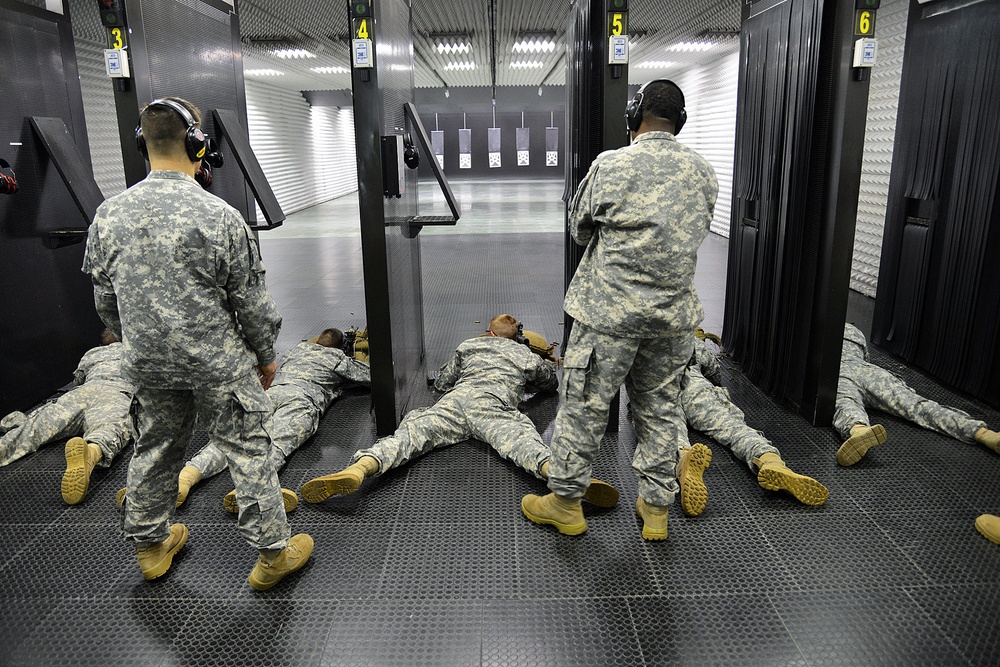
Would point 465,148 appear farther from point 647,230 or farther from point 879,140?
point 647,230

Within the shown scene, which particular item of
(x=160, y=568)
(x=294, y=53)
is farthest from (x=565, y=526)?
(x=294, y=53)

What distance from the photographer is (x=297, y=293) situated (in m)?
7.60

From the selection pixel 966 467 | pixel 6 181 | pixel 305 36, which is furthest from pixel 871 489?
pixel 305 36

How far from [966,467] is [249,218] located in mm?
4657

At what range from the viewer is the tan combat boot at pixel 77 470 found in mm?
2984

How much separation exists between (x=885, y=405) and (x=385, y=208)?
2.99 m

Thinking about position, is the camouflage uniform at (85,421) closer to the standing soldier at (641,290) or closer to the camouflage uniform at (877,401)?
the standing soldier at (641,290)

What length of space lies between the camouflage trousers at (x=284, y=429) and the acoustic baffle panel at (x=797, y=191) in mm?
2823

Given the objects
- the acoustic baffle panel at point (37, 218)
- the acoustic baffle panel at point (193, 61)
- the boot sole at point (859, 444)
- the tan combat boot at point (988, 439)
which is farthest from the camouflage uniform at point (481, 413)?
the acoustic baffle panel at point (37, 218)

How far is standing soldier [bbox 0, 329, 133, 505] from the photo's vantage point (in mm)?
3242

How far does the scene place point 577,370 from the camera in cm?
246

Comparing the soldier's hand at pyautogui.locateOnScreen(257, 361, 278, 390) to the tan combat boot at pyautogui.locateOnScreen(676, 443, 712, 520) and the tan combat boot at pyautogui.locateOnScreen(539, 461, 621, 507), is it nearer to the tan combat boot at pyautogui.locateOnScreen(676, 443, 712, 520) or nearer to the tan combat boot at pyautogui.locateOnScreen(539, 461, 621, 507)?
the tan combat boot at pyautogui.locateOnScreen(539, 461, 621, 507)

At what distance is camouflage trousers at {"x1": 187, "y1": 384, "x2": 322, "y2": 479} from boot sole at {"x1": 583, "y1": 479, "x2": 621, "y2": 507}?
148 cm

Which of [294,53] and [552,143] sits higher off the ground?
[294,53]
